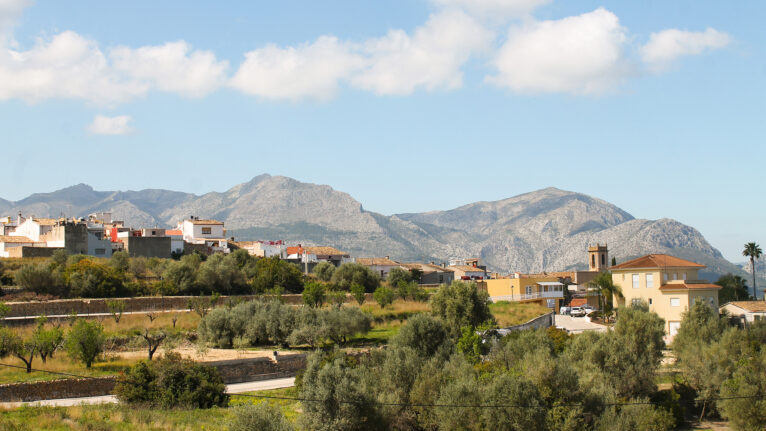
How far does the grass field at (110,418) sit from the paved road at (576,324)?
28102mm

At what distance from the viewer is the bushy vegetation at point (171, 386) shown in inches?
996

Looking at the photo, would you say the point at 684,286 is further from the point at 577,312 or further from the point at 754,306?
the point at 577,312

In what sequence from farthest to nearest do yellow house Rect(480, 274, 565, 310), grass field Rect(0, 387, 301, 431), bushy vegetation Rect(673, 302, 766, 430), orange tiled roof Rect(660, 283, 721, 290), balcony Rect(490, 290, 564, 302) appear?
1. balcony Rect(490, 290, 564, 302)
2. yellow house Rect(480, 274, 565, 310)
3. orange tiled roof Rect(660, 283, 721, 290)
4. bushy vegetation Rect(673, 302, 766, 430)
5. grass field Rect(0, 387, 301, 431)

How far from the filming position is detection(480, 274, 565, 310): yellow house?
210 ft

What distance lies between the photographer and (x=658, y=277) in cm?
5009

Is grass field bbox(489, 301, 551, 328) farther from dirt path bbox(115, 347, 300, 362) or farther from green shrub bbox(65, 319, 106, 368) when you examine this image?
green shrub bbox(65, 319, 106, 368)

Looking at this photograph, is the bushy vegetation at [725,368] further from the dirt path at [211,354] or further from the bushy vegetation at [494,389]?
the dirt path at [211,354]

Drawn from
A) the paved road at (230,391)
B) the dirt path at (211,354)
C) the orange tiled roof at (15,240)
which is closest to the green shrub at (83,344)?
the dirt path at (211,354)

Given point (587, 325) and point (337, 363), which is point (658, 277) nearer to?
point (587, 325)

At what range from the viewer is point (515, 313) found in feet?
172

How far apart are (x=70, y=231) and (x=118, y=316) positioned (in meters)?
24.5

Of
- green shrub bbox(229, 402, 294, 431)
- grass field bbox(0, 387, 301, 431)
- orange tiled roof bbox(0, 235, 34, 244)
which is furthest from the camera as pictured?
orange tiled roof bbox(0, 235, 34, 244)

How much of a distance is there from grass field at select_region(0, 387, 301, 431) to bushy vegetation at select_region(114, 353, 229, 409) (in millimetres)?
874

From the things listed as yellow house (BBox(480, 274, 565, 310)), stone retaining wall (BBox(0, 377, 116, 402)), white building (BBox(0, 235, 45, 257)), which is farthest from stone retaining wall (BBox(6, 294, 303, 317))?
yellow house (BBox(480, 274, 565, 310))
